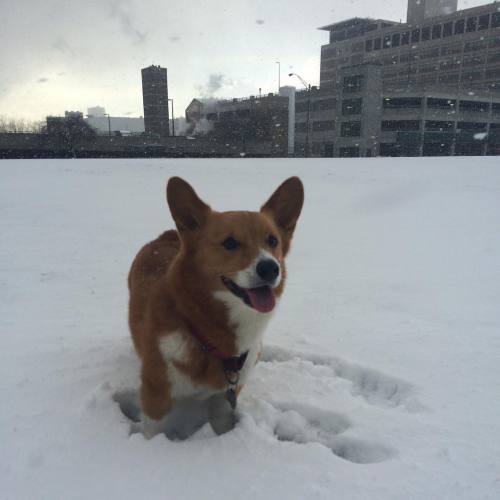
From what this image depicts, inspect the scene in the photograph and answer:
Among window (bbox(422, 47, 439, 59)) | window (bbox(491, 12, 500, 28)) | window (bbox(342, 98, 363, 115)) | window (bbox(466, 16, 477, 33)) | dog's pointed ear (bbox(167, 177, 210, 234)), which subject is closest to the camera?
dog's pointed ear (bbox(167, 177, 210, 234))

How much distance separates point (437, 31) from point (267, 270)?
90.9 m

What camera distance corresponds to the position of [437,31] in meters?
75.3

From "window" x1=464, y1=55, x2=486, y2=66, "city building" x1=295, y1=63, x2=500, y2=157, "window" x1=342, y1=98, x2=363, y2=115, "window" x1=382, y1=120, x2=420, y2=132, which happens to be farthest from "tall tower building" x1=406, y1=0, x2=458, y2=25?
"window" x1=342, y1=98, x2=363, y2=115

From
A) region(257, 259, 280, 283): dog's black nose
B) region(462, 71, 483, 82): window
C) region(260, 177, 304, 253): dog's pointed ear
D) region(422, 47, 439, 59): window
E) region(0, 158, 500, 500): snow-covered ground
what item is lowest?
region(0, 158, 500, 500): snow-covered ground

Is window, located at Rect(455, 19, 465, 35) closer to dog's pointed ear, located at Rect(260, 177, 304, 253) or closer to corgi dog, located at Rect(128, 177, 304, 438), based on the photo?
dog's pointed ear, located at Rect(260, 177, 304, 253)

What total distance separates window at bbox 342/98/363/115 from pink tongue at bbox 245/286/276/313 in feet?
207

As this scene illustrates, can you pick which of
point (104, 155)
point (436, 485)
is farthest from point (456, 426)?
point (104, 155)

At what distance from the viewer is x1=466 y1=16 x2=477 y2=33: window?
71750 mm

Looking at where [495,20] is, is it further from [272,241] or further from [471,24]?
[272,241]

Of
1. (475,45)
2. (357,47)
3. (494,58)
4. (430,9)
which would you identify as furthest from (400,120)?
(430,9)

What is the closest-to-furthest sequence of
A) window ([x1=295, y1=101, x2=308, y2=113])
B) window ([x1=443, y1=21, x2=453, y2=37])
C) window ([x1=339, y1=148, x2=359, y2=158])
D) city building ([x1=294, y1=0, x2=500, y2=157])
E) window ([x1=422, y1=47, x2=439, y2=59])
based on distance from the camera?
city building ([x1=294, y1=0, x2=500, y2=157])
window ([x1=339, y1=148, x2=359, y2=158])
window ([x1=295, y1=101, x2=308, y2=113])
window ([x1=443, y1=21, x2=453, y2=37])
window ([x1=422, y1=47, x2=439, y2=59])

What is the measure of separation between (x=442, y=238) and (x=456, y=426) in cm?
558

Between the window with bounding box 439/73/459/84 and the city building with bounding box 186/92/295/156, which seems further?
the window with bounding box 439/73/459/84

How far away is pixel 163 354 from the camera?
2.35 m
